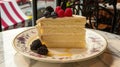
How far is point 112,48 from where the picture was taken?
114cm

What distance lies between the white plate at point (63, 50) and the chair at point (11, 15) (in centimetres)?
153

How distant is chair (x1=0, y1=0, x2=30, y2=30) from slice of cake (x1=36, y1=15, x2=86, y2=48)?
167 cm

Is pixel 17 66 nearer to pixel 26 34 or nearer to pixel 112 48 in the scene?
pixel 26 34

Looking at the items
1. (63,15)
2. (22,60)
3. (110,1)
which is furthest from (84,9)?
(22,60)

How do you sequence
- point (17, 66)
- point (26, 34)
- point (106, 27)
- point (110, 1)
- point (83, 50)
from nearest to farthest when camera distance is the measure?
point (17, 66)
point (83, 50)
point (26, 34)
point (110, 1)
point (106, 27)

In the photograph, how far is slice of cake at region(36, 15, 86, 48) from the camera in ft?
3.52

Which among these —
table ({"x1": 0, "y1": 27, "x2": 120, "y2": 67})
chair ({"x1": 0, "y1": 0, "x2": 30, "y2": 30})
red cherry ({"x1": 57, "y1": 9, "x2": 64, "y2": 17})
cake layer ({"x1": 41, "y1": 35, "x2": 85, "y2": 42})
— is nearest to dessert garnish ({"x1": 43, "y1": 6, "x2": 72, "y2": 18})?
red cherry ({"x1": 57, "y1": 9, "x2": 64, "y2": 17})

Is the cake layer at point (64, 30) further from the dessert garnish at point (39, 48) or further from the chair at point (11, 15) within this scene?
the chair at point (11, 15)

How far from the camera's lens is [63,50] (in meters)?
1.04

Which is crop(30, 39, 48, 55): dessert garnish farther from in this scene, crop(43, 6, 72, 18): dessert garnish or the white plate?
crop(43, 6, 72, 18): dessert garnish

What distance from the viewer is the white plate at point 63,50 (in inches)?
34.4

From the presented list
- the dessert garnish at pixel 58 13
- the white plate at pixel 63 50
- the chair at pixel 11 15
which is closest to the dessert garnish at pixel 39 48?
the white plate at pixel 63 50

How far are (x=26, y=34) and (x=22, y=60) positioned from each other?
301 millimetres

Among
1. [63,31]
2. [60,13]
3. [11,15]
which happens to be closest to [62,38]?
[63,31]
